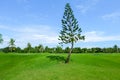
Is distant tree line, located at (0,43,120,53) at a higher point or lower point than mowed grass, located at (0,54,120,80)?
higher

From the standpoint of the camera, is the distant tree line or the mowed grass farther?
the distant tree line

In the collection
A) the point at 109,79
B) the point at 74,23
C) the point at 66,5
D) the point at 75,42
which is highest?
the point at 66,5

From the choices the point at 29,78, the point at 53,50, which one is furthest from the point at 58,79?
the point at 53,50

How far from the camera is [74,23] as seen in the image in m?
70.1

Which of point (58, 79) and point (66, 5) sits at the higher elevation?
point (66, 5)

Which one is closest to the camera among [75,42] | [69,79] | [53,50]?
[69,79]

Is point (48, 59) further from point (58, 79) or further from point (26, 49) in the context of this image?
point (26, 49)

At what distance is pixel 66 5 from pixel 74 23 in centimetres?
662

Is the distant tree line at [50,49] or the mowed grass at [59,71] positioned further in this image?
the distant tree line at [50,49]

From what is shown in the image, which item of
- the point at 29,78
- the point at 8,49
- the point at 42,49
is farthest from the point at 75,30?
the point at 42,49

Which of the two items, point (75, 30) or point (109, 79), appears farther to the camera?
point (75, 30)

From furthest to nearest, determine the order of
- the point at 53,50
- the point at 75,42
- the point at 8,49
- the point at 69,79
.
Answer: the point at 53,50
the point at 8,49
the point at 75,42
the point at 69,79

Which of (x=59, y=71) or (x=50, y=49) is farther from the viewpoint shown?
(x=50, y=49)

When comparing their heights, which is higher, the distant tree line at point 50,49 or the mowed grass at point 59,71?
the distant tree line at point 50,49
